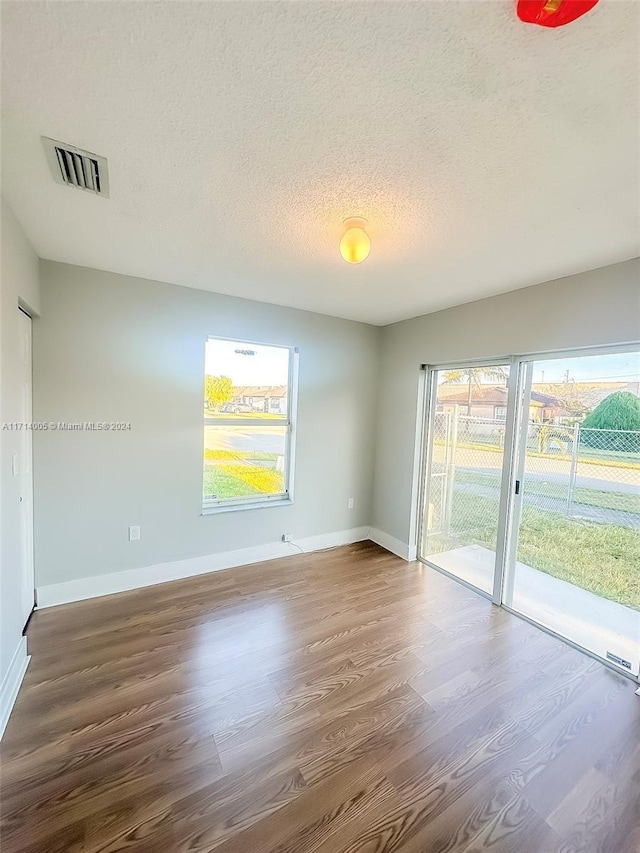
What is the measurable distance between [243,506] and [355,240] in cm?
260

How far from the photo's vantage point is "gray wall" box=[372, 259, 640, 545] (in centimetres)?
219

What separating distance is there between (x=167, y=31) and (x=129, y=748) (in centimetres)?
267

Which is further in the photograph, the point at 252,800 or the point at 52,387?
the point at 52,387

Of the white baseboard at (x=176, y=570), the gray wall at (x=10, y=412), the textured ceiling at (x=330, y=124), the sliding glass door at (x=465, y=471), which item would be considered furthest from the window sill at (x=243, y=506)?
the textured ceiling at (x=330, y=124)

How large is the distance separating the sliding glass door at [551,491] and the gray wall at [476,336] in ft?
0.61

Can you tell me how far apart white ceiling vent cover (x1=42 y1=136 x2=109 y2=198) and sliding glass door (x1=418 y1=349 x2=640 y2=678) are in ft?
9.61

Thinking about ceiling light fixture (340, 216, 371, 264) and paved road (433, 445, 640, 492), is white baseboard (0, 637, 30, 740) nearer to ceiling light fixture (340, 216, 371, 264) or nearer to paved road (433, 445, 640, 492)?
ceiling light fixture (340, 216, 371, 264)

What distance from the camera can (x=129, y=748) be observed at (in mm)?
1580

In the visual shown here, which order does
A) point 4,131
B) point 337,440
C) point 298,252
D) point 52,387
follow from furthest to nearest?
point 337,440 < point 52,387 < point 298,252 < point 4,131

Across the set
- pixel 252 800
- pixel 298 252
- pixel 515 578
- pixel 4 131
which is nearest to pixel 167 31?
pixel 4 131

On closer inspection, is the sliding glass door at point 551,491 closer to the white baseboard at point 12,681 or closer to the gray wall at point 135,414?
the gray wall at point 135,414

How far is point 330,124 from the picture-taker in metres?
1.20

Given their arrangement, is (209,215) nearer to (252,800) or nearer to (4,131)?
(4,131)

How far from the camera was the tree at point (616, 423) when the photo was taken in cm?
219
